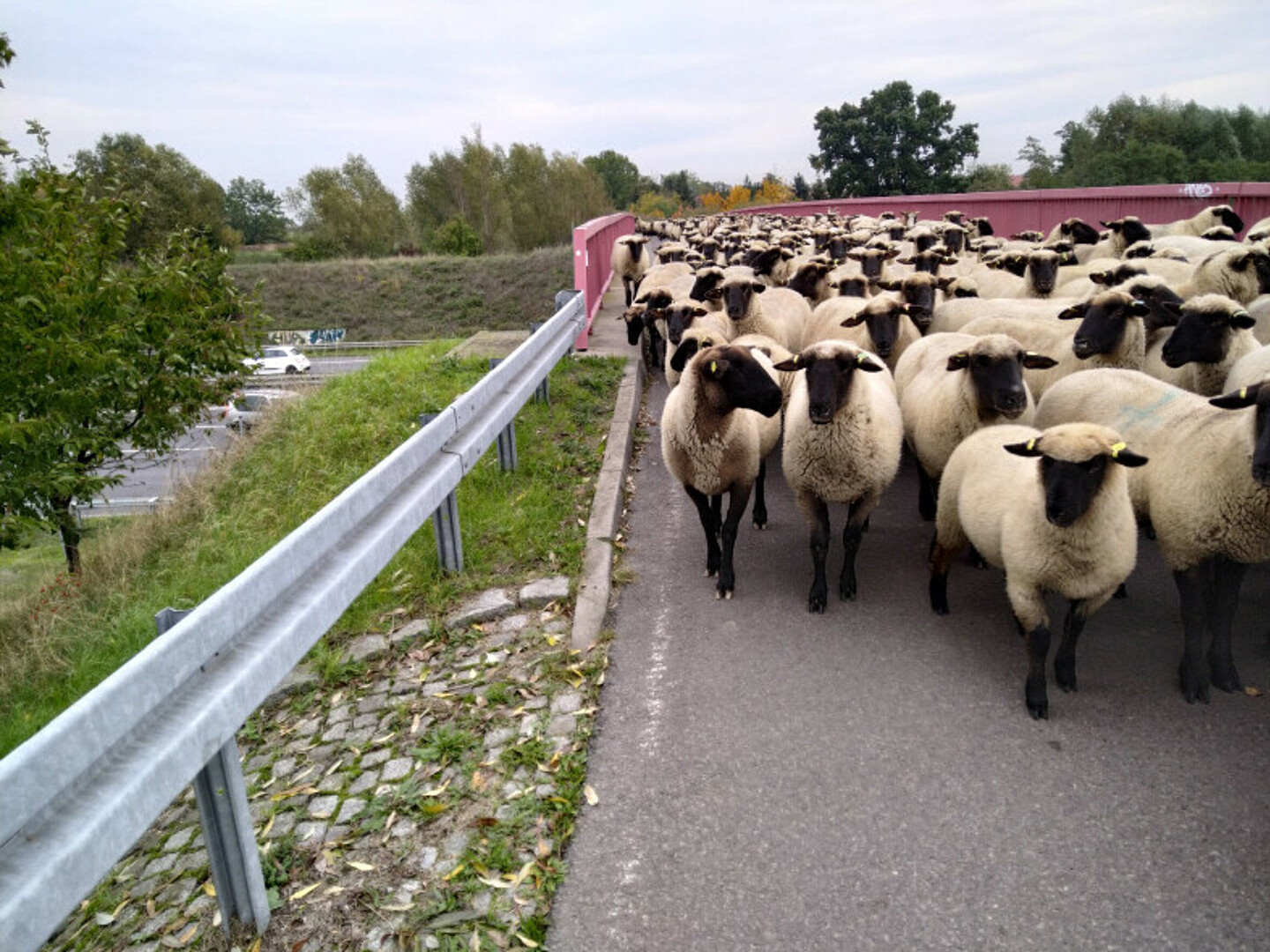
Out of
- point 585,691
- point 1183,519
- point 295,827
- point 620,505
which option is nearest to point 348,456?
point 620,505

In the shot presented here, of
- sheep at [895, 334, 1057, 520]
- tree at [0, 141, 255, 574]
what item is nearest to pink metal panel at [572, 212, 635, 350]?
tree at [0, 141, 255, 574]

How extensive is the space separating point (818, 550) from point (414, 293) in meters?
42.7

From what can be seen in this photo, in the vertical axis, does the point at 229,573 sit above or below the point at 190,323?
below

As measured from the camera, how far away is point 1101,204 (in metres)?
17.4

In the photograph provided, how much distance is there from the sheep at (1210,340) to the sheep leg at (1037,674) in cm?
293

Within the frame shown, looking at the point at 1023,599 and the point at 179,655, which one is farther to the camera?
the point at 1023,599

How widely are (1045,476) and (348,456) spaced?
613 centimetres

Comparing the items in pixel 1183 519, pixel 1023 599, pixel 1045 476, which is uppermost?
pixel 1045 476

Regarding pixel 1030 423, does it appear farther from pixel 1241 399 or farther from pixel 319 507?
pixel 319 507

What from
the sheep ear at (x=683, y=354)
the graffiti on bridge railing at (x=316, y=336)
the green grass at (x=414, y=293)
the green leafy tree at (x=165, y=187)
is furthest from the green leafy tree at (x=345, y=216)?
the sheep ear at (x=683, y=354)

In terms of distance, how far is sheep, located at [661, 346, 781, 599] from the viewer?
537 centimetres

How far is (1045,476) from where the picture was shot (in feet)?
13.5

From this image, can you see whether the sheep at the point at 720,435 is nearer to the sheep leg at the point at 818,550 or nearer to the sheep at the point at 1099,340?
the sheep leg at the point at 818,550

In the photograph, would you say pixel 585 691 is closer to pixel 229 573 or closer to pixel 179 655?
pixel 179 655
